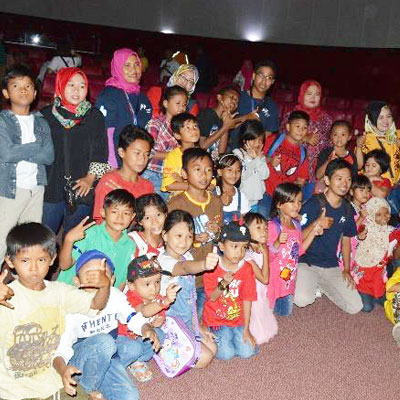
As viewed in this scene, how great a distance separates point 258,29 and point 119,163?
244 inches

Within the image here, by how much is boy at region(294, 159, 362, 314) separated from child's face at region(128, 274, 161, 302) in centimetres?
135

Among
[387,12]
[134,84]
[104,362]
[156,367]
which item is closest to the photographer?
[104,362]

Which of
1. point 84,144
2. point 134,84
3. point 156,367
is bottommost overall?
point 156,367

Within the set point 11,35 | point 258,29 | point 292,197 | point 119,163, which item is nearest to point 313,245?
point 292,197

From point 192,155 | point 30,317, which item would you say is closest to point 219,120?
point 192,155

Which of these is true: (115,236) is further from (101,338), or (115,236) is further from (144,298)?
(101,338)

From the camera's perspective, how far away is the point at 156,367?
289 cm

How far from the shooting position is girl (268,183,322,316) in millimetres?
3461

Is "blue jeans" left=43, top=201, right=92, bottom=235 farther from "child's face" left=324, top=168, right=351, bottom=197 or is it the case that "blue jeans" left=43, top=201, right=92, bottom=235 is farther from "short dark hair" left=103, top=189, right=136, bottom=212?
"child's face" left=324, top=168, right=351, bottom=197

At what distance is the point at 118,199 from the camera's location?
2.78 metres

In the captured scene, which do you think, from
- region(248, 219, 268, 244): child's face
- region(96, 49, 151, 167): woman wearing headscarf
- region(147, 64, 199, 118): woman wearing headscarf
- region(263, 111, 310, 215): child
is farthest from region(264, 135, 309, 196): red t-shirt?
region(96, 49, 151, 167): woman wearing headscarf

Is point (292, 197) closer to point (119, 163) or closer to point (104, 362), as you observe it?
point (119, 163)

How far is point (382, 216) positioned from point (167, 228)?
1.83 meters

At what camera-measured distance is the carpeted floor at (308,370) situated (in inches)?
107
